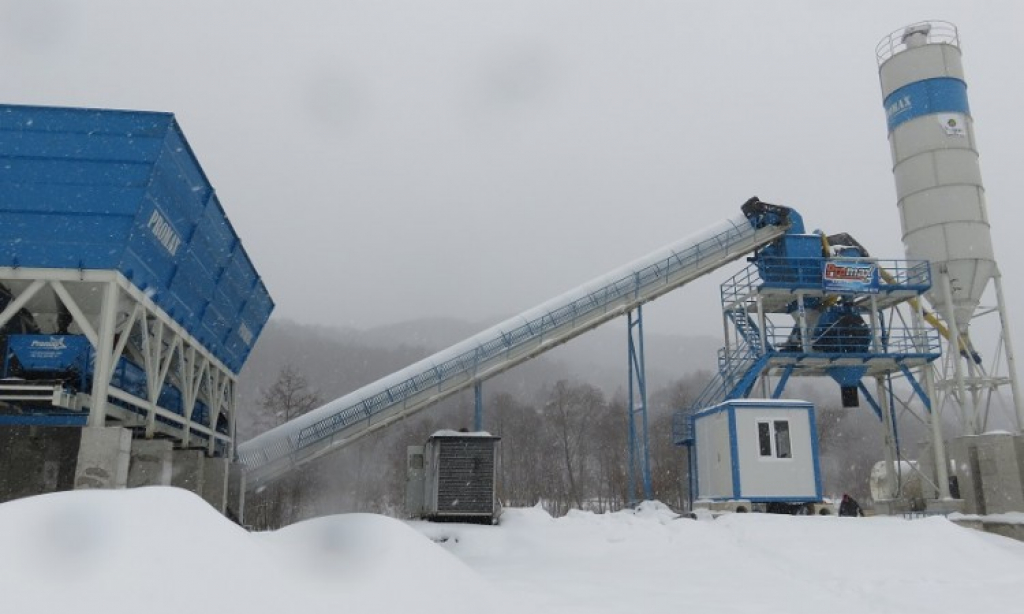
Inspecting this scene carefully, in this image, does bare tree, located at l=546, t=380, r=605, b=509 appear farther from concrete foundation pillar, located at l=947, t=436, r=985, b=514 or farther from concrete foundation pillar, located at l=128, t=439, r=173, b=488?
concrete foundation pillar, located at l=128, t=439, r=173, b=488

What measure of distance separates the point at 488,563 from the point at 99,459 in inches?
296

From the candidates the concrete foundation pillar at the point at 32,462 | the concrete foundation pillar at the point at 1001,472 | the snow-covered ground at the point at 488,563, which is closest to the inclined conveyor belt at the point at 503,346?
the snow-covered ground at the point at 488,563

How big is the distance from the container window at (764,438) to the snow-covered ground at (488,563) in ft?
10.8

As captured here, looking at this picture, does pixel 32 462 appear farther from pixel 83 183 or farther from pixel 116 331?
pixel 83 183

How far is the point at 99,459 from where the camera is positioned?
535 inches

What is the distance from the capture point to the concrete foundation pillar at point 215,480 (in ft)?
74.3

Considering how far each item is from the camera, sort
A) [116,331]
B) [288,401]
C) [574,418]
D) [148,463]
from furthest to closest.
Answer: [574,418], [288,401], [148,463], [116,331]

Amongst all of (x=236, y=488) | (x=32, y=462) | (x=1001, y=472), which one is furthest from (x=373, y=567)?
(x=1001, y=472)

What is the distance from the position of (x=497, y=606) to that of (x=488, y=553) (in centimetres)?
931

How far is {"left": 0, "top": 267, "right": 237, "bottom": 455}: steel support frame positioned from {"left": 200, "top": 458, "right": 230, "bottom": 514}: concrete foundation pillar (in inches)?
63.1

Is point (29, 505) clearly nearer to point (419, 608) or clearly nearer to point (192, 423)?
point (419, 608)

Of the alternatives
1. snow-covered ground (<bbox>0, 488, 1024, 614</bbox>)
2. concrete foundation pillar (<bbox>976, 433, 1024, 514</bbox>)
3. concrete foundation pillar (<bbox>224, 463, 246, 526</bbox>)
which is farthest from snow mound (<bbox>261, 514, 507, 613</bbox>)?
concrete foundation pillar (<bbox>976, 433, 1024, 514</bbox>)

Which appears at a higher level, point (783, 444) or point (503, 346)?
point (503, 346)

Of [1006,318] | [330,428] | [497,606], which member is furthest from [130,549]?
[1006,318]
